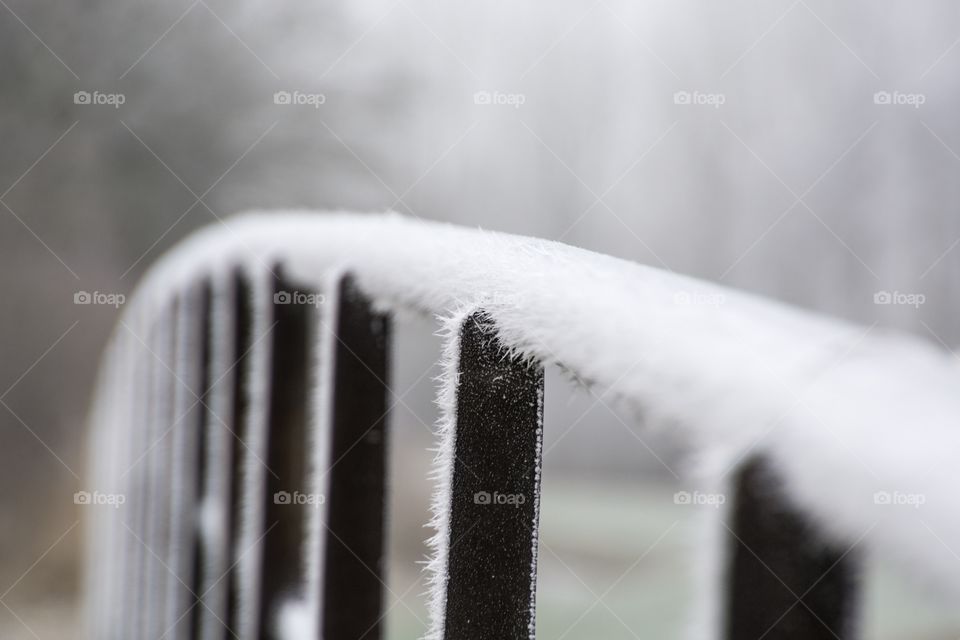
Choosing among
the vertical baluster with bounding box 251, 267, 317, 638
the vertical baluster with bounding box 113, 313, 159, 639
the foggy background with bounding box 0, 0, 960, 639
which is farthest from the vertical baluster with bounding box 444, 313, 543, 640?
the foggy background with bounding box 0, 0, 960, 639

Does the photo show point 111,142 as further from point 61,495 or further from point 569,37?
point 569,37

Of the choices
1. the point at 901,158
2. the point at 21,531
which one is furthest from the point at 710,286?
the point at 901,158

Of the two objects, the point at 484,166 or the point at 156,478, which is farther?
the point at 484,166

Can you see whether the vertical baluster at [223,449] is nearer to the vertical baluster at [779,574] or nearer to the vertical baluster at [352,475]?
the vertical baluster at [352,475]

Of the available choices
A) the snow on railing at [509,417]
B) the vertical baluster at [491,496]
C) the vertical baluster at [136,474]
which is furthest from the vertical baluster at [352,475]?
the vertical baluster at [136,474]

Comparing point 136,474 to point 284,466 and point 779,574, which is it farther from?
point 779,574

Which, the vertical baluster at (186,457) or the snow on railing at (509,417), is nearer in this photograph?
the snow on railing at (509,417)

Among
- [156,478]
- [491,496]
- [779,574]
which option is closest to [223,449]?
[156,478]

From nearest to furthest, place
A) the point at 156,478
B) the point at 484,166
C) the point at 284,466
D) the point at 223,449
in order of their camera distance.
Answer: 1. the point at 284,466
2. the point at 223,449
3. the point at 156,478
4. the point at 484,166
